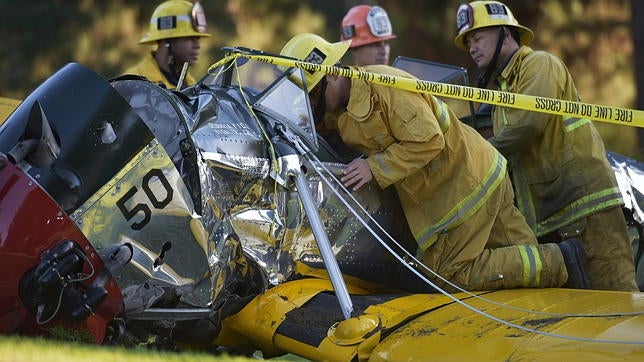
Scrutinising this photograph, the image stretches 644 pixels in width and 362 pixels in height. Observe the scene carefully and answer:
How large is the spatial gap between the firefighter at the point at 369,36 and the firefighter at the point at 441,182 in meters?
4.43

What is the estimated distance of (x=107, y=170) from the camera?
5.09m

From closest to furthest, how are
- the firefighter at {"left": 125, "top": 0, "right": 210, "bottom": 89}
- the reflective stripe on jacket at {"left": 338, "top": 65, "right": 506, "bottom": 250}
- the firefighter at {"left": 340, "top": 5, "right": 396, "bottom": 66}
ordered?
the reflective stripe on jacket at {"left": 338, "top": 65, "right": 506, "bottom": 250} → the firefighter at {"left": 125, "top": 0, "right": 210, "bottom": 89} → the firefighter at {"left": 340, "top": 5, "right": 396, "bottom": 66}

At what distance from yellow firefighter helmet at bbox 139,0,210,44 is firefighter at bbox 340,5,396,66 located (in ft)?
4.75

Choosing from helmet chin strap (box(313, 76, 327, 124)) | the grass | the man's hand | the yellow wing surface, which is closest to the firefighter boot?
the yellow wing surface

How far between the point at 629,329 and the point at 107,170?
249 centimetres

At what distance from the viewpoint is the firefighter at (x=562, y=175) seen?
7066 millimetres

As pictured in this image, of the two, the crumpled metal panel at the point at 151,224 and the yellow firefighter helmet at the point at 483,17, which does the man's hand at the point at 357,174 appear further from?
the yellow firefighter helmet at the point at 483,17

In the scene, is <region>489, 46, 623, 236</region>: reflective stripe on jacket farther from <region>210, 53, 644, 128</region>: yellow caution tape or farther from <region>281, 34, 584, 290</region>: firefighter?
<region>210, 53, 644, 128</region>: yellow caution tape

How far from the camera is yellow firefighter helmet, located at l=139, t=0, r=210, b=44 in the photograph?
10.5 meters

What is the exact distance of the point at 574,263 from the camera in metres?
6.35

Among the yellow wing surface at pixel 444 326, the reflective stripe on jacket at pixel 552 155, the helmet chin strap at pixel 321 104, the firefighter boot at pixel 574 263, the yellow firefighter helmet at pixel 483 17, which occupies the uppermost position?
the yellow firefighter helmet at pixel 483 17

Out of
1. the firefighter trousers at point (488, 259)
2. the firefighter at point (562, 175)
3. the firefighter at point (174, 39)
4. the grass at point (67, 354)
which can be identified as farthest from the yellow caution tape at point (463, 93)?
the firefighter at point (174, 39)

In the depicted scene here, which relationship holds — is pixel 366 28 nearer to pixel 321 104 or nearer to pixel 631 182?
pixel 631 182

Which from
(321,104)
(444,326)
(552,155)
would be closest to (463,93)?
(321,104)
